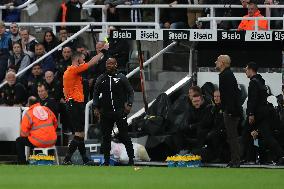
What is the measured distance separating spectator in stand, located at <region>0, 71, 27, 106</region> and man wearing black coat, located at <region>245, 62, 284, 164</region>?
6.08m

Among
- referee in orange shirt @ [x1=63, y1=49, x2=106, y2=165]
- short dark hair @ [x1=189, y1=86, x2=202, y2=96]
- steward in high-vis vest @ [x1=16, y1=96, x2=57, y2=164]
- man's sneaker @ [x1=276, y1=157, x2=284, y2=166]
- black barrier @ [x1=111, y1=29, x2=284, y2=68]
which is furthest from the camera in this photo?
steward in high-vis vest @ [x1=16, y1=96, x2=57, y2=164]

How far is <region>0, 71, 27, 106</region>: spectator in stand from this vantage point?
26.7 meters

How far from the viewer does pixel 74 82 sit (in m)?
23.8

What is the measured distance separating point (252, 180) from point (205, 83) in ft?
20.1

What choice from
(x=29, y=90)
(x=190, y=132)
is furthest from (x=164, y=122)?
(x=29, y=90)

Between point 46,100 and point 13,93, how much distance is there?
1.44 meters

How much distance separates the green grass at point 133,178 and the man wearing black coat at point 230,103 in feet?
2.93

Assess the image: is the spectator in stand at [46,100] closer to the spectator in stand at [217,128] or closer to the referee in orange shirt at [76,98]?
the referee in orange shirt at [76,98]

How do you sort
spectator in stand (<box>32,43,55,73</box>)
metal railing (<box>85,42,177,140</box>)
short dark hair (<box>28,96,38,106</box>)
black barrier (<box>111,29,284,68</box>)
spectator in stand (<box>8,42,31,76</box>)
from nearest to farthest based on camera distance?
1. black barrier (<box>111,29,284,68</box>)
2. short dark hair (<box>28,96,38,106</box>)
3. metal railing (<box>85,42,177,140</box>)
4. spectator in stand (<box>32,43,55,73</box>)
5. spectator in stand (<box>8,42,31,76</box>)

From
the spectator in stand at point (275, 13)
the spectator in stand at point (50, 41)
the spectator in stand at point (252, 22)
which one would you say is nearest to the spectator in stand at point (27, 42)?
the spectator in stand at point (50, 41)

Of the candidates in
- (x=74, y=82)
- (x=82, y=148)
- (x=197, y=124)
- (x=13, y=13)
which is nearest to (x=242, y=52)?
(x=197, y=124)

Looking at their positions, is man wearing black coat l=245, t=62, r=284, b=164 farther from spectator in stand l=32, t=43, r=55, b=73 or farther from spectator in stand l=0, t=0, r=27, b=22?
spectator in stand l=0, t=0, r=27, b=22

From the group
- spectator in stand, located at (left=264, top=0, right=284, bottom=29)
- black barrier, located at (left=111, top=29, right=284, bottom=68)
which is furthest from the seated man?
spectator in stand, located at (left=264, top=0, right=284, bottom=29)

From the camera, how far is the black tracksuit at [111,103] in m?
23.3
